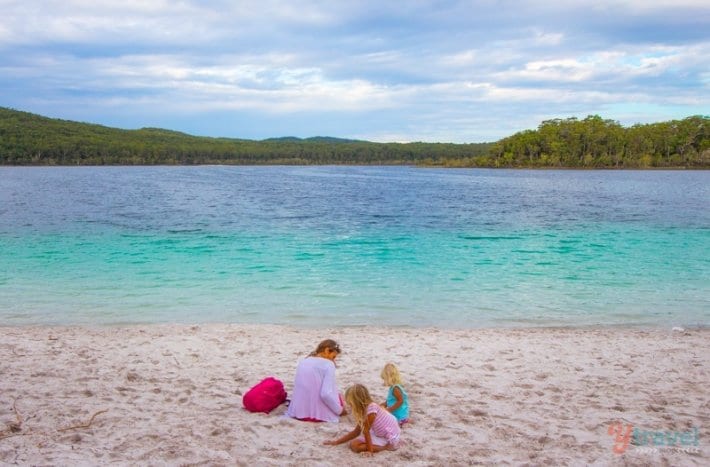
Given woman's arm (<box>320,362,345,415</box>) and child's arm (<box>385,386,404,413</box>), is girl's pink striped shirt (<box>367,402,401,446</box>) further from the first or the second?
woman's arm (<box>320,362,345,415</box>)

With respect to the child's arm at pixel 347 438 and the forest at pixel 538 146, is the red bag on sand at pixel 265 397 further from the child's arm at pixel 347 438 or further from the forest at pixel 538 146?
the forest at pixel 538 146

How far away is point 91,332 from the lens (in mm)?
11539

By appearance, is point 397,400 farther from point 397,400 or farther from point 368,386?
point 368,386

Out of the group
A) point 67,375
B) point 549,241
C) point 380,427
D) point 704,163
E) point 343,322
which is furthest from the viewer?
point 704,163

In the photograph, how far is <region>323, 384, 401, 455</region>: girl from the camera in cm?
614

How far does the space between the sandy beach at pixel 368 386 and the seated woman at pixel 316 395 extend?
0.51 ft

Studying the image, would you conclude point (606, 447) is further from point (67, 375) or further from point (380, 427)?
point (67, 375)

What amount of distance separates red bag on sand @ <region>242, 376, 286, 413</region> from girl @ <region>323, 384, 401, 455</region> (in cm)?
115

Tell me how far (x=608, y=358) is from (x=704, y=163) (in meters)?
151

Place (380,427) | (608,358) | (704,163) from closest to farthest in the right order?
(380,427), (608,358), (704,163)

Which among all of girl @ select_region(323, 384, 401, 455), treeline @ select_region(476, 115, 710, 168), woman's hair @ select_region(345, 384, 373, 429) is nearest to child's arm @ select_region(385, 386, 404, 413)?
girl @ select_region(323, 384, 401, 455)

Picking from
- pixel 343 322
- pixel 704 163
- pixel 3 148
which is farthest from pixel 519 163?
pixel 343 322

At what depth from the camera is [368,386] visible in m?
8.32

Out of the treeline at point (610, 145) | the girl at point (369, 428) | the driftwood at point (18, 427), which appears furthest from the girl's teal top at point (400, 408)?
the treeline at point (610, 145)
